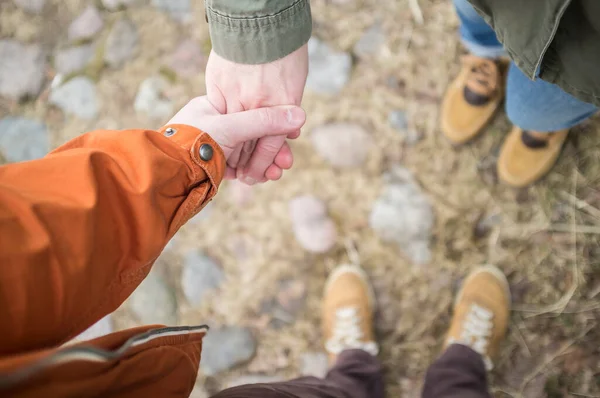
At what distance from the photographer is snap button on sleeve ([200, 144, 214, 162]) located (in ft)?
2.56

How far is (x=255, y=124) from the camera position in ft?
3.00

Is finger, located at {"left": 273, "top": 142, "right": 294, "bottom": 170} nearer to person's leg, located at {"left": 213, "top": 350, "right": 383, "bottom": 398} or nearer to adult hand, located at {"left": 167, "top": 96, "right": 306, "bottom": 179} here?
adult hand, located at {"left": 167, "top": 96, "right": 306, "bottom": 179}

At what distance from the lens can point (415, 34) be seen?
57.7 inches

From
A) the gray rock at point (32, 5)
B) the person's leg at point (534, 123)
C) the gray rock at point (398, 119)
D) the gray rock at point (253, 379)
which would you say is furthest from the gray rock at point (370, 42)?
the gray rock at point (32, 5)

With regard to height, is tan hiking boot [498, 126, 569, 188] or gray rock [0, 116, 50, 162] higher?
gray rock [0, 116, 50, 162]

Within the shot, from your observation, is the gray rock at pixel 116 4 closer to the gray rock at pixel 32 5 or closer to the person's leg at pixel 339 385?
the gray rock at pixel 32 5

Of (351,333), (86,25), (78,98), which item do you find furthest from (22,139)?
Result: (351,333)

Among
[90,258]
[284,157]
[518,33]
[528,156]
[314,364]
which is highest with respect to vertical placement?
[518,33]

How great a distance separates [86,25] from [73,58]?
0.13m

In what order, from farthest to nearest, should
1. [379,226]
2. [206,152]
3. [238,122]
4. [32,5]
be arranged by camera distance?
1. [32,5]
2. [379,226]
3. [238,122]
4. [206,152]

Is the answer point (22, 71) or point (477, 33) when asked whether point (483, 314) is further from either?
point (22, 71)

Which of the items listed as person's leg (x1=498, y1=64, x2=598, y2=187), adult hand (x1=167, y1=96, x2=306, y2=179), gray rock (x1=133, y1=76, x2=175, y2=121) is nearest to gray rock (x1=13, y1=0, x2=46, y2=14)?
gray rock (x1=133, y1=76, x2=175, y2=121)

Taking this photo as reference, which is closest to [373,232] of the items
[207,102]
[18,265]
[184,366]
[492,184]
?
[492,184]

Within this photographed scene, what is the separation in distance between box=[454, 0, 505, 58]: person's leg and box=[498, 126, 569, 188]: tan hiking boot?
0.85ft
